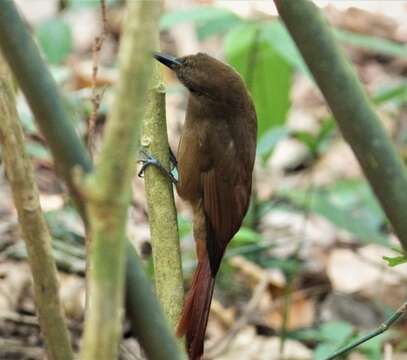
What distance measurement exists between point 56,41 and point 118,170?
3.00 metres

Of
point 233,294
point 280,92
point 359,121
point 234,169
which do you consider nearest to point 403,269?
point 233,294

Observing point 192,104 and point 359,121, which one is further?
point 192,104

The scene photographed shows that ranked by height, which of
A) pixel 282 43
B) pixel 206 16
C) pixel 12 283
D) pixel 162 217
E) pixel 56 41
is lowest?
pixel 162 217

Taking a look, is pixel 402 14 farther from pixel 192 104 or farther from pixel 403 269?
pixel 192 104

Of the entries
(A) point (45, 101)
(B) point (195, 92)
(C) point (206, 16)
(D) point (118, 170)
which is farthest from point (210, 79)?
(D) point (118, 170)

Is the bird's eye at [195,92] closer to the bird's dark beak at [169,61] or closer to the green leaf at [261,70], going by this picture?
the bird's dark beak at [169,61]

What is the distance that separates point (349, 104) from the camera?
1256 mm

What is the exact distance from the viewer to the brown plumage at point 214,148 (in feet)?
9.66

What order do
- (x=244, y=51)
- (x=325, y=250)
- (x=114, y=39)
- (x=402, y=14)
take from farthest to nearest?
(x=402, y=14)
(x=114, y=39)
(x=325, y=250)
(x=244, y=51)

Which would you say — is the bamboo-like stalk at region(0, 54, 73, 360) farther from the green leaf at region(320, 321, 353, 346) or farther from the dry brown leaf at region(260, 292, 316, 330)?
the dry brown leaf at region(260, 292, 316, 330)

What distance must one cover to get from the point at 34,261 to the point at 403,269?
10.1 ft

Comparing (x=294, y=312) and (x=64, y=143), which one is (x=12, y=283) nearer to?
(x=294, y=312)

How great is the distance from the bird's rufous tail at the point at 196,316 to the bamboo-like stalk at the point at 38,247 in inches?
20.0

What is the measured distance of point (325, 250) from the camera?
489 cm
